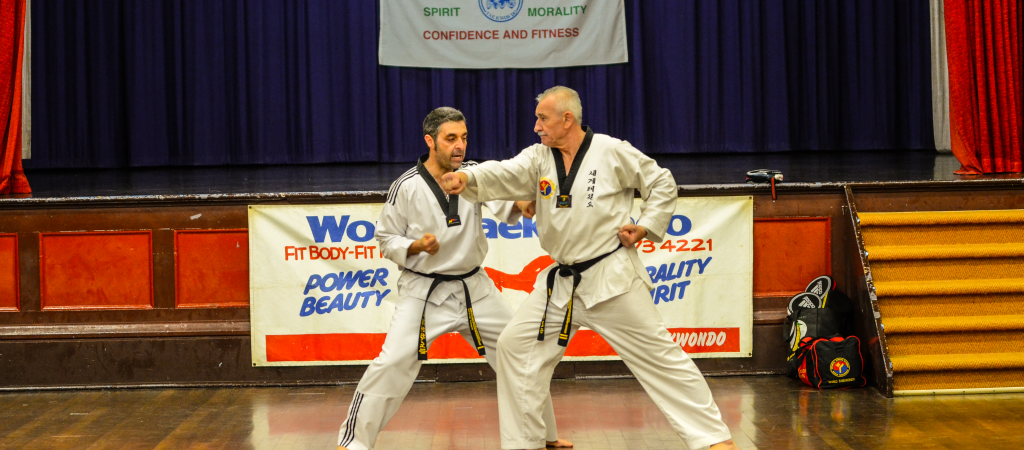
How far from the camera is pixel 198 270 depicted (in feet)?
17.9

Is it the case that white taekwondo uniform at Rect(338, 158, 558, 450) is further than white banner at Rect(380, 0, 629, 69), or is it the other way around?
white banner at Rect(380, 0, 629, 69)

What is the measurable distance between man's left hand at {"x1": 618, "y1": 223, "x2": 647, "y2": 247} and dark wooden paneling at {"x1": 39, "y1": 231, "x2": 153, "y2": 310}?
3208 millimetres

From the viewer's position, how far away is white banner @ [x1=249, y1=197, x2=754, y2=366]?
5.42 meters

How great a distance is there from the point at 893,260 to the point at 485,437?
8.93ft

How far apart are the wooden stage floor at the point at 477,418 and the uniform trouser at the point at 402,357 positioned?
45 centimetres

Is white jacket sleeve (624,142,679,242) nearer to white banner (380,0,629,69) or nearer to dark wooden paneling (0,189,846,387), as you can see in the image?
dark wooden paneling (0,189,846,387)

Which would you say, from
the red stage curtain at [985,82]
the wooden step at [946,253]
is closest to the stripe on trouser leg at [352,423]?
the wooden step at [946,253]

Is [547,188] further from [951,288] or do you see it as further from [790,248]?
[951,288]

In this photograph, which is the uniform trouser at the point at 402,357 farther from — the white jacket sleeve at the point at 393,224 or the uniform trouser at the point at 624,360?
the white jacket sleeve at the point at 393,224

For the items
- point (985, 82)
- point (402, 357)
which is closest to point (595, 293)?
point (402, 357)

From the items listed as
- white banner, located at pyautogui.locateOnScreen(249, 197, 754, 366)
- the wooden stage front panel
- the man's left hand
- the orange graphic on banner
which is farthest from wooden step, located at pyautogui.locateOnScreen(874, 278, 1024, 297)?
the man's left hand

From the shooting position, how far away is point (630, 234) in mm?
3615

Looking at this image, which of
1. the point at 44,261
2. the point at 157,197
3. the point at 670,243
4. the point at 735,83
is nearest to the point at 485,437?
the point at 670,243

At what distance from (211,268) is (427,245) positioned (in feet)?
7.58
